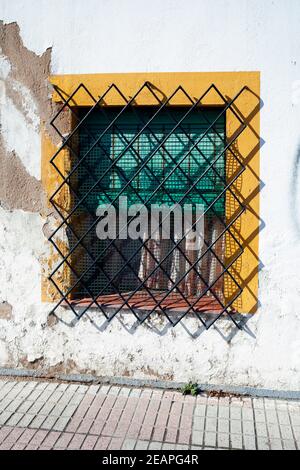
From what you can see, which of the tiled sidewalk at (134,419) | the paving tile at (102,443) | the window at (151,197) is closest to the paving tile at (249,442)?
the tiled sidewalk at (134,419)

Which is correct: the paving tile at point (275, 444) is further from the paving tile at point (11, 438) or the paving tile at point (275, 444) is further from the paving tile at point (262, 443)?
the paving tile at point (11, 438)

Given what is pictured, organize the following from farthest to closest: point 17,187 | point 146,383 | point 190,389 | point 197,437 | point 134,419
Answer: point 17,187, point 146,383, point 190,389, point 134,419, point 197,437

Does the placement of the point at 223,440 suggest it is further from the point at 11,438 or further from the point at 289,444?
the point at 11,438

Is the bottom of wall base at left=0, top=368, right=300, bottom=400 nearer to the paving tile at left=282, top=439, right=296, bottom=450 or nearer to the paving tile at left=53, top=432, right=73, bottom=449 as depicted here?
the paving tile at left=282, top=439, right=296, bottom=450

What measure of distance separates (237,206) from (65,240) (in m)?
1.37

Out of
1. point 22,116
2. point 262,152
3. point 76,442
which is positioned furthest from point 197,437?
point 22,116

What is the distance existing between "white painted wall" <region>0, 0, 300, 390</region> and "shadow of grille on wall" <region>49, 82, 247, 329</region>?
0.19 m

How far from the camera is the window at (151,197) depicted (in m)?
4.12

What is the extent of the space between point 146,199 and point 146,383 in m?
1.42

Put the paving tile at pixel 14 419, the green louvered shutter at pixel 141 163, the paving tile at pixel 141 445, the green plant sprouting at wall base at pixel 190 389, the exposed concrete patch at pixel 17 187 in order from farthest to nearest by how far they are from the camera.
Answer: the exposed concrete patch at pixel 17 187, the green louvered shutter at pixel 141 163, the green plant sprouting at wall base at pixel 190 389, the paving tile at pixel 14 419, the paving tile at pixel 141 445

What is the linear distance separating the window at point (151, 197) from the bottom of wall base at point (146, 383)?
0.49m

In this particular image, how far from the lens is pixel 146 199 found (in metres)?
4.30
